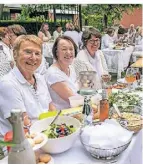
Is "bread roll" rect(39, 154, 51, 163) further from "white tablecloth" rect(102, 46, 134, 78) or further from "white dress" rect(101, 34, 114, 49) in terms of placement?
"white dress" rect(101, 34, 114, 49)

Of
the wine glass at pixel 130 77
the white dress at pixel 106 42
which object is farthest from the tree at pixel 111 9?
the white dress at pixel 106 42

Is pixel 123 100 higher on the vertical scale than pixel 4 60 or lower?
lower

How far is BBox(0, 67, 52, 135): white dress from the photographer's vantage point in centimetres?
98

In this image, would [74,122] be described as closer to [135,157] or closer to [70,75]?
[135,157]

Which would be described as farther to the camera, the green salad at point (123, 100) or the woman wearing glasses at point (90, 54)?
the woman wearing glasses at point (90, 54)

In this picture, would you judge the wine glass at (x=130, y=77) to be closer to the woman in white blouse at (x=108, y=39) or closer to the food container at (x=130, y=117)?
the food container at (x=130, y=117)

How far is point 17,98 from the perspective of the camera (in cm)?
98

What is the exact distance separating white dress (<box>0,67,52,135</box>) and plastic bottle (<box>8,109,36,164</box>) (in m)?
0.44

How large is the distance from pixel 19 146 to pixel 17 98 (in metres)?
0.47

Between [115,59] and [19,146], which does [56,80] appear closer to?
[19,146]

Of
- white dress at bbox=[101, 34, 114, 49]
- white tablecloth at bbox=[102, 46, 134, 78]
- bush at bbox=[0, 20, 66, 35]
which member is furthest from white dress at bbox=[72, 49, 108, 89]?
white dress at bbox=[101, 34, 114, 49]

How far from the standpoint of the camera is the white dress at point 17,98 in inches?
38.4

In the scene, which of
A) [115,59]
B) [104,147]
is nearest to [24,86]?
[104,147]

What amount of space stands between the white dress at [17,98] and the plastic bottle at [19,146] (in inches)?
17.3
